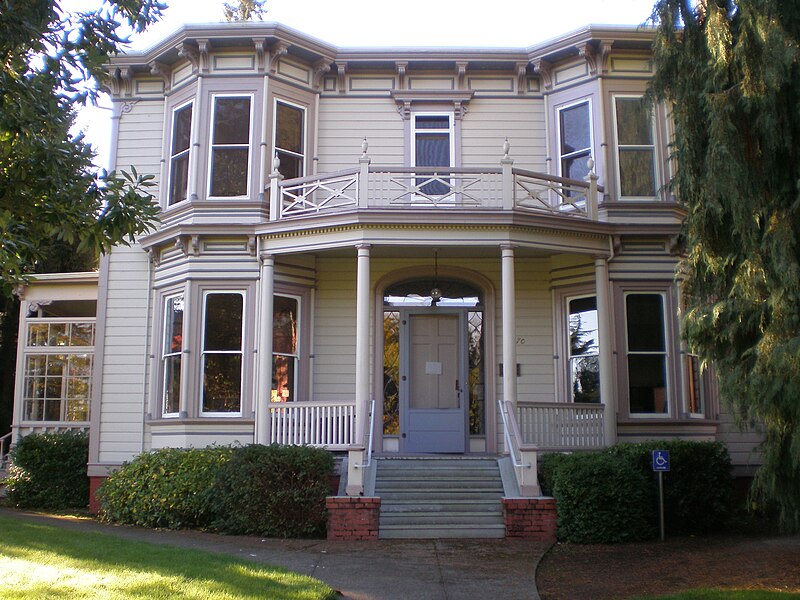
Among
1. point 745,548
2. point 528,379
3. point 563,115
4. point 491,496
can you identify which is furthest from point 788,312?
point 563,115

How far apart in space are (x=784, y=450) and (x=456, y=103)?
30.2ft

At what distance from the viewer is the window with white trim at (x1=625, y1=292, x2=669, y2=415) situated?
14.4 m

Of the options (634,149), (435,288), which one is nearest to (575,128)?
(634,149)

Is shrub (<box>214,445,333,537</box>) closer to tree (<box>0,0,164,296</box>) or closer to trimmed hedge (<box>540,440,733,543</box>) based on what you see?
trimmed hedge (<box>540,440,733,543</box>)

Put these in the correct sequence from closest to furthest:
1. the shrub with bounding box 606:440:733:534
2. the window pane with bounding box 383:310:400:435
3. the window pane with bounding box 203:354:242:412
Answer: the shrub with bounding box 606:440:733:534 → the window pane with bounding box 203:354:242:412 → the window pane with bounding box 383:310:400:435

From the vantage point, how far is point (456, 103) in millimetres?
15852

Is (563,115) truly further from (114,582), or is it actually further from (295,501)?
(114,582)

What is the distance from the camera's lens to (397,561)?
9.92m

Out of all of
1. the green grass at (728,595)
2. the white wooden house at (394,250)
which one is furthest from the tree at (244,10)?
the green grass at (728,595)

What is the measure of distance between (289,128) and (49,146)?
9102 mm

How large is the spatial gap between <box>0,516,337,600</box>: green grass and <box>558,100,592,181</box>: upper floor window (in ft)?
31.2

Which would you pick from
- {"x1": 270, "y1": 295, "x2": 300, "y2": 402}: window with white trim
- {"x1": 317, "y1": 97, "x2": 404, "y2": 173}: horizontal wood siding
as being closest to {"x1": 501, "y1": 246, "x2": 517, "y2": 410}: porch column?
{"x1": 317, "y1": 97, "x2": 404, "y2": 173}: horizontal wood siding

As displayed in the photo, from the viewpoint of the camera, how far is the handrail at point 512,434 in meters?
12.2

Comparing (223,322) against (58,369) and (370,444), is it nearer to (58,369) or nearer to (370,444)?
(370,444)
